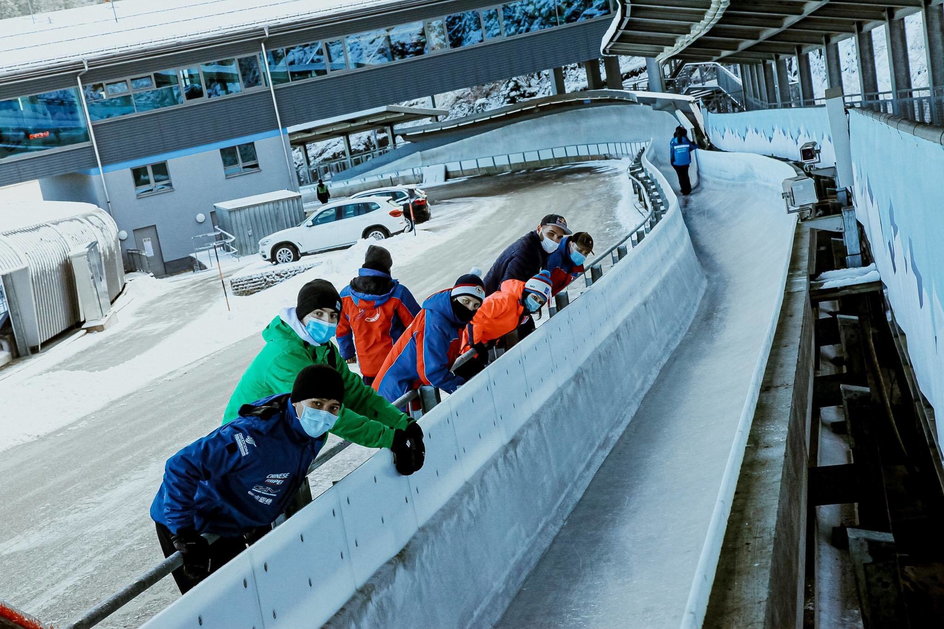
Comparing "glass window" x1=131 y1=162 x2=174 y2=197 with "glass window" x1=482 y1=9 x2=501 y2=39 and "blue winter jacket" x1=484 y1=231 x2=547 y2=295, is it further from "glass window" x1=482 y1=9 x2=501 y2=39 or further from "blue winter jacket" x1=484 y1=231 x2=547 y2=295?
"blue winter jacket" x1=484 y1=231 x2=547 y2=295

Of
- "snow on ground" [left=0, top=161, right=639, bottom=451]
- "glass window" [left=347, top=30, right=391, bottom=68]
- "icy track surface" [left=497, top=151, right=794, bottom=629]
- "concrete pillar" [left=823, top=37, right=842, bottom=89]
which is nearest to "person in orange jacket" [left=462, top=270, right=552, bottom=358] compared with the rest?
"icy track surface" [left=497, top=151, right=794, bottom=629]

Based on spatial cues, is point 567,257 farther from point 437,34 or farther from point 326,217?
point 437,34

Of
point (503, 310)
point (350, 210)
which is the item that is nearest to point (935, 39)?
point (503, 310)

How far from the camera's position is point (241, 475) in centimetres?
420

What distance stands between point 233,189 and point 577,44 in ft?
52.3

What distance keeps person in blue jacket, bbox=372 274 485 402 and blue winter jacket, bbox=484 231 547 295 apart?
5.23ft

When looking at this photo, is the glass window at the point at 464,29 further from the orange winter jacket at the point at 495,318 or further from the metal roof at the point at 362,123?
the orange winter jacket at the point at 495,318

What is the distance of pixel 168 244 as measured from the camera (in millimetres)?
36156

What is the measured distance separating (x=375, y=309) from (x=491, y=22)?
3617cm

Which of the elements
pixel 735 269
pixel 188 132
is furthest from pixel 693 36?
pixel 188 132

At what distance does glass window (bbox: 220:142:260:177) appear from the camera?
3775 centimetres

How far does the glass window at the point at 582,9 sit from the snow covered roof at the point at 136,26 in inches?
302

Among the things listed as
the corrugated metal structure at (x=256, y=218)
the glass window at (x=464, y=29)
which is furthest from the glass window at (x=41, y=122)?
the glass window at (x=464, y=29)

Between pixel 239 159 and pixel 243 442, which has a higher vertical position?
pixel 239 159
